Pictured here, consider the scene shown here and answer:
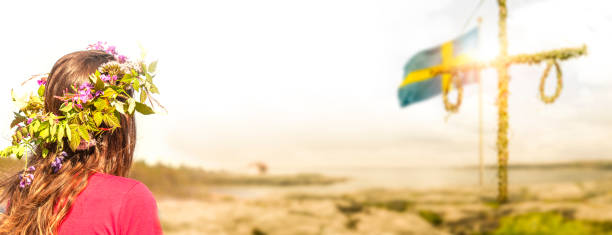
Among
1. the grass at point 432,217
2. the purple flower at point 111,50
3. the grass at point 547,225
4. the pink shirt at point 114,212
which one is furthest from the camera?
the grass at point 432,217

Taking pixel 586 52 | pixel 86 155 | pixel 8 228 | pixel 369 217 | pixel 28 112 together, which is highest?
pixel 586 52

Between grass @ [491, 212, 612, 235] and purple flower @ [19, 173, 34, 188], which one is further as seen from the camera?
grass @ [491, 212, 612, 235]

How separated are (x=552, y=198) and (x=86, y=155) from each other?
17.2 feet

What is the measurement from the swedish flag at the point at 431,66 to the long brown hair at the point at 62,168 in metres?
4.70

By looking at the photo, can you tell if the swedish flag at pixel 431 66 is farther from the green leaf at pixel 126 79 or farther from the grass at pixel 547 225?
the green leaf at pixel 126 79

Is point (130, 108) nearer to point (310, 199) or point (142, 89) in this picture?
point (142, 89)

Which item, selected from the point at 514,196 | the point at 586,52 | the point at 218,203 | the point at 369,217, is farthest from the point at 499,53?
the point at 218,203

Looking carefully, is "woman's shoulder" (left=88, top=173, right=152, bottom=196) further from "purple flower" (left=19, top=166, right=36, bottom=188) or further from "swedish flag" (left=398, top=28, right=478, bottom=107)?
"swedish flag" (left=398, top=28, right=478, bottom=107)

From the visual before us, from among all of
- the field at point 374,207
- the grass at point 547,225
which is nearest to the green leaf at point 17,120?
the field at point 374,207

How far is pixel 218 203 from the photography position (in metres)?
5.61

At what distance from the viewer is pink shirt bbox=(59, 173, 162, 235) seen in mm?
1114

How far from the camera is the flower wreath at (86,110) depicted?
1.20 meters

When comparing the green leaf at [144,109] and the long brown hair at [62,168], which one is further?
the green leaf at [144,109]

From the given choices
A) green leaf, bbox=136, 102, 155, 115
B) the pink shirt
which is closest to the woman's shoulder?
the pink shirt
